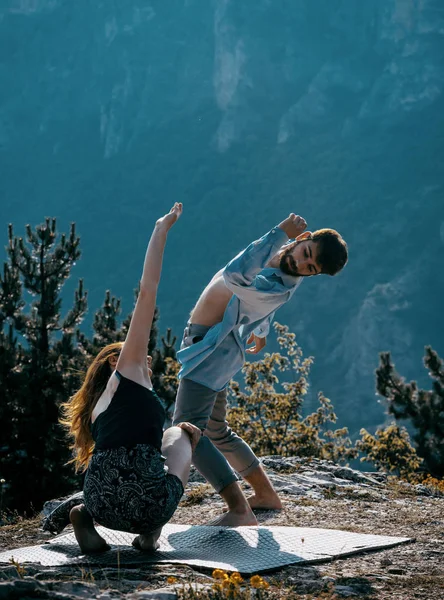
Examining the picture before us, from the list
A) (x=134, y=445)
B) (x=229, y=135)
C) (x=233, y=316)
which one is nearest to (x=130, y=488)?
(x=134, y=445)

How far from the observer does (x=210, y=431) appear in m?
4.66

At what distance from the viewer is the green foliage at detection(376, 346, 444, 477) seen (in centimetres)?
2112

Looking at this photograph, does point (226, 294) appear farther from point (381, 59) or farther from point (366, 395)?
point (381, 59)

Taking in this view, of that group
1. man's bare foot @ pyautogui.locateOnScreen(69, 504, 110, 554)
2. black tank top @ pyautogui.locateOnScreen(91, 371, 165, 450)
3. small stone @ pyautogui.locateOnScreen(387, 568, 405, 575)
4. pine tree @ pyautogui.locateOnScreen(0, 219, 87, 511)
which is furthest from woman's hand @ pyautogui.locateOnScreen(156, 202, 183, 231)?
pine tree @ pyautogui.locateOnScreen(0, 219, 87, 511)

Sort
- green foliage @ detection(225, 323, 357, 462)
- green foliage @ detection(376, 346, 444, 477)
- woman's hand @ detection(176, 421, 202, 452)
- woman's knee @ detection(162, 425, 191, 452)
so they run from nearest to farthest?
woman's knee @ detection(162, 425, 191, 452) < woman's hand @ detection(176, 421, 202, 452) < green foliage @ detection(225, 323, 357, 462) < green foliage @ detection(376, 346, 444, 477)

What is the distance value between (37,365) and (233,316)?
1514 centimetres

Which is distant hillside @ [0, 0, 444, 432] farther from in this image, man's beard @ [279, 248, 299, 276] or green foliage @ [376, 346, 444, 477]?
man's beard @ [279, 248, 299, 276]

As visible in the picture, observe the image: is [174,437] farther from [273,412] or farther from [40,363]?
[40,363]

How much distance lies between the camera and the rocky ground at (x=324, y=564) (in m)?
2.64

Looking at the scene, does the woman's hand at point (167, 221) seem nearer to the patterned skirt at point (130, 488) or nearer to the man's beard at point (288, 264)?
the man's beard at point (288, 264)

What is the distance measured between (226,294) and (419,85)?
351ft

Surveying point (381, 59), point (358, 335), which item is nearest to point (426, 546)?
point (358, 335)

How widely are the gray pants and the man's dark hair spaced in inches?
34.1

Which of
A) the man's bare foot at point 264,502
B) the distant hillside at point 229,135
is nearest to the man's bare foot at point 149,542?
the man's bare foot at point 264,502
